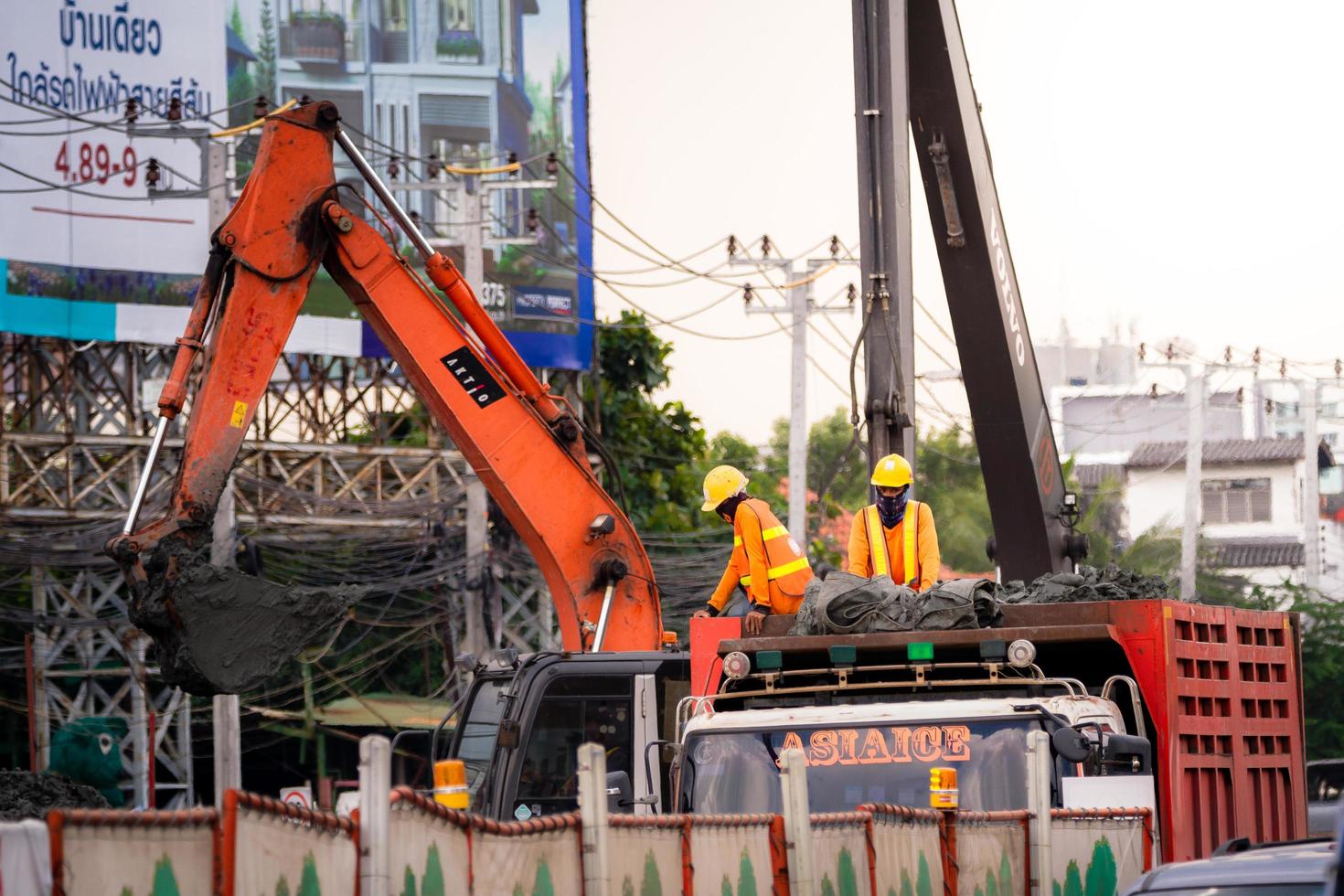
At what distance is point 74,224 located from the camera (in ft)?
97.0

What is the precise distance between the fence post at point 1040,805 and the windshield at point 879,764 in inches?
19.0

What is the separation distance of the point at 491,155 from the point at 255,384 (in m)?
20.5

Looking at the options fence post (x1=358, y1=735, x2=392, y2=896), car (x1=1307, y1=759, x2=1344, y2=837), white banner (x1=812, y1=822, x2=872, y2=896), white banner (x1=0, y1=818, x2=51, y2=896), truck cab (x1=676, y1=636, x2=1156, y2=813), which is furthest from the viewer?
car (x1=1307, y1=759, x2=1344, y2=837)

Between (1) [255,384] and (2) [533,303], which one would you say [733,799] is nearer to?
(1) [255,384]

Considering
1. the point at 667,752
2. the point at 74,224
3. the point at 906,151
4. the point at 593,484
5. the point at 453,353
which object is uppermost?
the point at 74,224

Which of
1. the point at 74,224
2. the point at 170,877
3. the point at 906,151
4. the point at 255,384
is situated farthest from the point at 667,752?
the point at 74,224

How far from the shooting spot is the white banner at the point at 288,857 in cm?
502

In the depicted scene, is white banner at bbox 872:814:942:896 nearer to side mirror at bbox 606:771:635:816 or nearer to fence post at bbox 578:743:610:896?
side mirror at bbox 606:771:635:816

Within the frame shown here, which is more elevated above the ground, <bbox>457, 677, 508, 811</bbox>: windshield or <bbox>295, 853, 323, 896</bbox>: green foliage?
<bbox>295, 853, 323, 896</bbox>: green foliage

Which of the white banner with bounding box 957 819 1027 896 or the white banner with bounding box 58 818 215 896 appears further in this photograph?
the white banner with bounding box 957 819 1027 896

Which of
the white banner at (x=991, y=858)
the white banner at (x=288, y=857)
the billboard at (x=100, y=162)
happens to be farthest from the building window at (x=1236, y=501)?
the white banner at (x=288, y=857)

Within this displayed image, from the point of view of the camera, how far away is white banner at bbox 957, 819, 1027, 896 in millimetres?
8008

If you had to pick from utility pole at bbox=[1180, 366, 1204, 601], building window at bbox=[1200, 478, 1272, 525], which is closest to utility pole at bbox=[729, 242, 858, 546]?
utility pole at bbox=[1180, 366, 1204, 601]

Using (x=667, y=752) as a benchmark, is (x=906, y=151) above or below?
above
